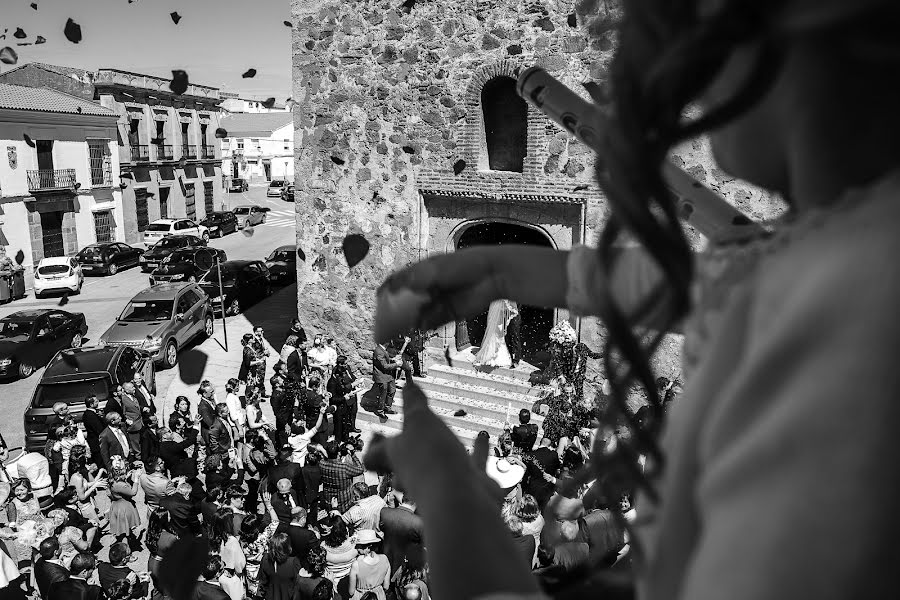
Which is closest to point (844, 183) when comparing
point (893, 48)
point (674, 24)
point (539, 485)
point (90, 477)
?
point (893, 48)

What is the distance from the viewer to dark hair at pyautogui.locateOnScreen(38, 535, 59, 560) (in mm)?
6652

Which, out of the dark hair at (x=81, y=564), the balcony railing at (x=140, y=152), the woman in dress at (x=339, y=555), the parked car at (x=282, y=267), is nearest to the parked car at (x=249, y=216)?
the balcony railing at (x=140, y=152)

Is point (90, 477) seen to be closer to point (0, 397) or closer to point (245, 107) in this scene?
point (0, 397)

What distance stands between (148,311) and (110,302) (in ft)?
27.2

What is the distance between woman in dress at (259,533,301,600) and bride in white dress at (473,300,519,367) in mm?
6782

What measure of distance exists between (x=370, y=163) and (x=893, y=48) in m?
12.3

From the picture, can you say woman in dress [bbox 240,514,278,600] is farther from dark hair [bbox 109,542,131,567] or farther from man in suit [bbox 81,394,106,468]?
man in suit [bbox 81,394,106,468]

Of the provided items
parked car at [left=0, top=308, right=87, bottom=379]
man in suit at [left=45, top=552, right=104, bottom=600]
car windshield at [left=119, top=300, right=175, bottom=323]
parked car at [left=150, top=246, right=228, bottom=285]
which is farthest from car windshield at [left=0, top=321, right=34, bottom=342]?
man in suit at [left=45, top=552, right=104, bottom=600]

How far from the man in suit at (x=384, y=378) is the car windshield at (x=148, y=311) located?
7574mm

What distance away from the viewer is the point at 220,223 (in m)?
38.6

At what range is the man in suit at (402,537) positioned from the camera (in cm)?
621

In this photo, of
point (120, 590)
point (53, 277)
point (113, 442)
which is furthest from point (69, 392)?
point (53, 277)

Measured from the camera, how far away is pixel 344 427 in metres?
11.6

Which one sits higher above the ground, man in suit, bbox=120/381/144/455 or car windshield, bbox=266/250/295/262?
car windshield, bbox=266/250/295/262
